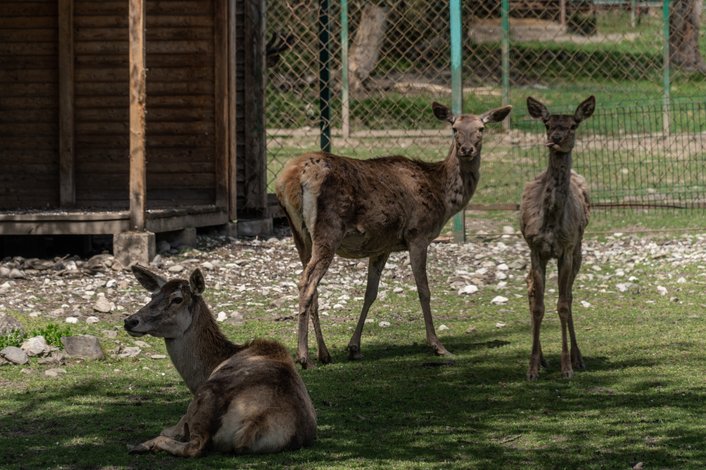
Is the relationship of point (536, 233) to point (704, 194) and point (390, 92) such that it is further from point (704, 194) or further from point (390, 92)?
point (390, 92)

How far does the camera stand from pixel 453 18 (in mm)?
15992

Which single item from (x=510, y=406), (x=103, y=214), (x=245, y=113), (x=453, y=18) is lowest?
(x=510, y=406)

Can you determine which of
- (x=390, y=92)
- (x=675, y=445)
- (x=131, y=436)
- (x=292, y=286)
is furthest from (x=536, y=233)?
(x=390, y=92)

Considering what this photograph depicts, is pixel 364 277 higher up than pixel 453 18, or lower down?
lower down

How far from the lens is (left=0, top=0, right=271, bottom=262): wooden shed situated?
54.0 ft

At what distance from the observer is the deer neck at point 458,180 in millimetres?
11352

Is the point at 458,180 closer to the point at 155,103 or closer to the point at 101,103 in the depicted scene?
the point at 155,103

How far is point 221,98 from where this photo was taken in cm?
1630

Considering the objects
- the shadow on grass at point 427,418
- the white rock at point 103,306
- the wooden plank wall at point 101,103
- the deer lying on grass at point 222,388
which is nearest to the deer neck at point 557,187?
the shadow on grass at point 427,418

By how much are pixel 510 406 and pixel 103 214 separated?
22.1 feet

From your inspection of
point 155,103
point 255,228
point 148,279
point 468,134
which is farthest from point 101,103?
point 148,279

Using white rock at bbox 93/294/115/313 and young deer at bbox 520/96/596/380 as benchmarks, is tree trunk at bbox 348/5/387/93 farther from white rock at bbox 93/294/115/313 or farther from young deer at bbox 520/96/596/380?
young deer at bbox 520/96/596/380

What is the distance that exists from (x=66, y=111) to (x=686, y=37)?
517 inches

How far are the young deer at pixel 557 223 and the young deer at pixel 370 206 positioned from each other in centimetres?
113
